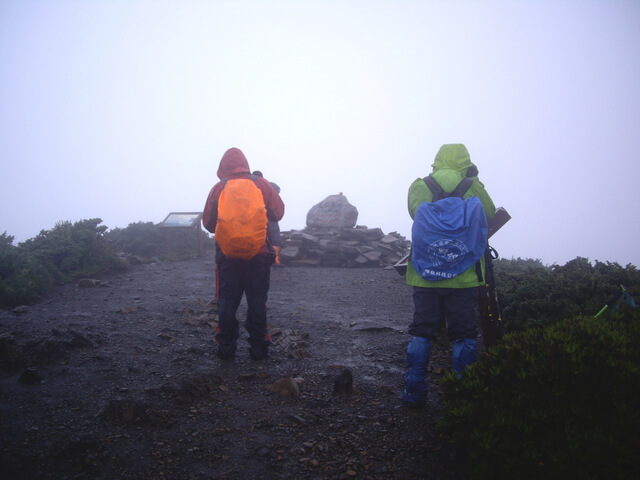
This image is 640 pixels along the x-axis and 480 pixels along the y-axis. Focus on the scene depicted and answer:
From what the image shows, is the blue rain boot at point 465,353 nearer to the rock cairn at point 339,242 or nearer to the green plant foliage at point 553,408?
the green plant foliage at point 553,408

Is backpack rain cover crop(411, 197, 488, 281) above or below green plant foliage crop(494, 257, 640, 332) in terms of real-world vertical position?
above

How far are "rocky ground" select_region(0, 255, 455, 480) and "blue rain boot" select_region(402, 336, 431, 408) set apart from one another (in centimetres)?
11

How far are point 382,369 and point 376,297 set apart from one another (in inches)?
172

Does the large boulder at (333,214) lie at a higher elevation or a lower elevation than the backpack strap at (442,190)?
higher

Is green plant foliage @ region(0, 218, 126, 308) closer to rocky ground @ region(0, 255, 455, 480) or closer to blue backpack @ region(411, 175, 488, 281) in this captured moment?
rocky ground @ region(0, 255, 455, 480)

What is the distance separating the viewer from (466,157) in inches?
158

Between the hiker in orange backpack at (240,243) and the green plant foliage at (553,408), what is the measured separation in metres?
2.55

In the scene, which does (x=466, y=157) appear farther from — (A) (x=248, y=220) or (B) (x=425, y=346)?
(A) (x=248, y=220)

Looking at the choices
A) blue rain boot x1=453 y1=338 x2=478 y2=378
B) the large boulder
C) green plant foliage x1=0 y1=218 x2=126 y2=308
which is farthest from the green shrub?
the large boulder

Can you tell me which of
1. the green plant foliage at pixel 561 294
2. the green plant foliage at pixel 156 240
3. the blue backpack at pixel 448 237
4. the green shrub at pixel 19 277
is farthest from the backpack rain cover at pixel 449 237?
the green plant foliage at pixel 156 240

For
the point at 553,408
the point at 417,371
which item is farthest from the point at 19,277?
the point at 553,408

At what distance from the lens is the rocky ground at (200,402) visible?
2.79 m

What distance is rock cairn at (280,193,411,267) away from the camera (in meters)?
14.1

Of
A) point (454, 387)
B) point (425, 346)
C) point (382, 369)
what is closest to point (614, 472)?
point (454, 387)
